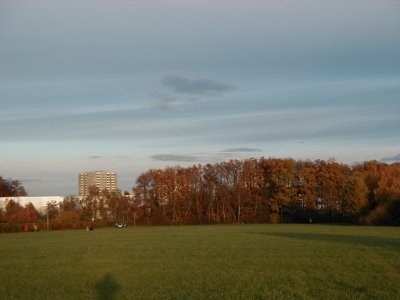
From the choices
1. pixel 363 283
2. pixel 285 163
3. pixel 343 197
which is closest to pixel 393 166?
pixel 343 197

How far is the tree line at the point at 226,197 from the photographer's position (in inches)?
4382

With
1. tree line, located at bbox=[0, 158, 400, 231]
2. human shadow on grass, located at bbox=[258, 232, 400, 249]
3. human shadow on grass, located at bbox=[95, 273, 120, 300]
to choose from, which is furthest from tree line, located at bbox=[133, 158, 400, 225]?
human shadow on grass, located at bbox=[95, 273, 120, 300]

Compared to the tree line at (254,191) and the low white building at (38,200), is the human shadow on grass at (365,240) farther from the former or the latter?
the low white building at (38,200)

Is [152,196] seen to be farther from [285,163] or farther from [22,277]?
[22,277]

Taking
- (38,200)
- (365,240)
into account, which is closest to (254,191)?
(38,200)

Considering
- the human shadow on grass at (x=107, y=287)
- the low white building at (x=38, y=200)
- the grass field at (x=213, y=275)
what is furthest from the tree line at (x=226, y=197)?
the human shadow on grass at (x=107, y=287)

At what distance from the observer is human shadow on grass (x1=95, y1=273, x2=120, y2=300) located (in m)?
17.0

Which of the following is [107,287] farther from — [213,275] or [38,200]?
[38,200]

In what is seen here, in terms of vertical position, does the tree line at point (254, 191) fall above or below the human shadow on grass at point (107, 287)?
above

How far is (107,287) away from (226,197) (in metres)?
102

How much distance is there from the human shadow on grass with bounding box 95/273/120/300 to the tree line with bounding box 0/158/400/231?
84.2 m

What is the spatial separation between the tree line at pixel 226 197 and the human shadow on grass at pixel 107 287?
84.2 metres

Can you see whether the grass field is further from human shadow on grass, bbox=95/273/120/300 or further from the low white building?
the low white building

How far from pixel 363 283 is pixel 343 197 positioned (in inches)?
3285
